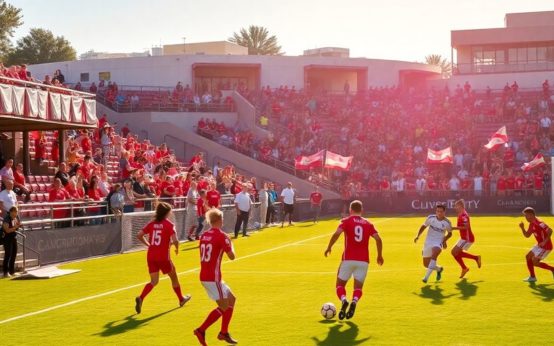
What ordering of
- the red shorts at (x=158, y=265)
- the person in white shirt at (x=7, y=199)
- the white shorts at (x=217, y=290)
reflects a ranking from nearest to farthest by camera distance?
the white shorts at (x=217, y=290)
the red shorts at (x=158, y=265)
the person in white shirt at (x=7, y=199)

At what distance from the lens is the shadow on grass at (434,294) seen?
16.7m

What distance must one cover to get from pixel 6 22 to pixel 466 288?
7508cm

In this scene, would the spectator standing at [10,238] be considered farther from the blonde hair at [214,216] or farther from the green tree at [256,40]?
the green tree at [256,40]

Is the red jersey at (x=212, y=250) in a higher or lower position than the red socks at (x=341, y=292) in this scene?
higher

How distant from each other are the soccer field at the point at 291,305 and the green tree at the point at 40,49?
70.7 meters

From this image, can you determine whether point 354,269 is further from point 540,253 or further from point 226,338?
point 540,253

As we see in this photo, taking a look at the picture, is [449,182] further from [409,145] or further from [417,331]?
[417,331]

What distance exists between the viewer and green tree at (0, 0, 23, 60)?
8440cm

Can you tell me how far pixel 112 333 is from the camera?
1372 cm

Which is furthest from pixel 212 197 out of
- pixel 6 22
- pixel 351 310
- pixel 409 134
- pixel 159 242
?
pixel 6 22

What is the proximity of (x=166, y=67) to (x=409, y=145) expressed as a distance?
18303mm

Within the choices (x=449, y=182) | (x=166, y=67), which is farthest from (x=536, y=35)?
(x=166, y=67)

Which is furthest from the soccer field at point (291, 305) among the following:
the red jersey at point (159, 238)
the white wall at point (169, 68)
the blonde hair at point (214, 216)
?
the white wall at point (169, 68)

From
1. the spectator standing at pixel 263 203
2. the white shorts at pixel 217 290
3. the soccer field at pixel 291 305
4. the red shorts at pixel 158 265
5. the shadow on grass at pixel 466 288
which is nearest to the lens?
the white shorts at pixel 217 290
